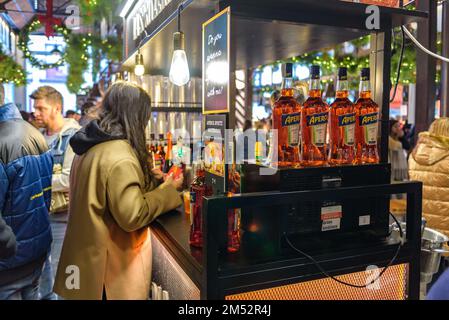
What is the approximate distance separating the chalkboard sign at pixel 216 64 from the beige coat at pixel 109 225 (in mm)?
437

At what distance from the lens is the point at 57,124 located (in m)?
3.70

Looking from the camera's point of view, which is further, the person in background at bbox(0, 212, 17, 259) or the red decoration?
the red decoration

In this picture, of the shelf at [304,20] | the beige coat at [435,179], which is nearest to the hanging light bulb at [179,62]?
the shelf at [304,20]

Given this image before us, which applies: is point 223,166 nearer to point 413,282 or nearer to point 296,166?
point 296,166

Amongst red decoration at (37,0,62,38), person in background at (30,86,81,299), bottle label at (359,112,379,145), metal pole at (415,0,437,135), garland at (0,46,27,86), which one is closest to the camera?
bottle label at (359,112,379,145)

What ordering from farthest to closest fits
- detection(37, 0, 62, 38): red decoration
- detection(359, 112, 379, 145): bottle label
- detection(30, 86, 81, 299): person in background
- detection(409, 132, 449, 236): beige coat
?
detection(37, 0, 62, 38): red decoration
detection(409, 132, 449, 236): beige coat
detection(30, 86, 81, 299): person in background
detection(359, 112, 379, 145): bottle label

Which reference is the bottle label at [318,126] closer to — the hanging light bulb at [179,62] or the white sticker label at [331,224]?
the white sticker label at [331,224]

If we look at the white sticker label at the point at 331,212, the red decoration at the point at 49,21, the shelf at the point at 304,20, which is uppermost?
the red decoration at the point at 49,21

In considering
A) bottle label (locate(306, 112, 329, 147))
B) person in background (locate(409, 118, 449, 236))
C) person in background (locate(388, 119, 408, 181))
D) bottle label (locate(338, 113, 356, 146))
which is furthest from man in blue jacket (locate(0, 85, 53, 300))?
person in background (locate(388, 119, 408, 181))

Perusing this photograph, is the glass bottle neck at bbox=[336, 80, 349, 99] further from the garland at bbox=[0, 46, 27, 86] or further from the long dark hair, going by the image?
the garland at bbox=[0, 46, 27, 86]

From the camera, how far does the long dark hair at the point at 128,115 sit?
1951 millimetres

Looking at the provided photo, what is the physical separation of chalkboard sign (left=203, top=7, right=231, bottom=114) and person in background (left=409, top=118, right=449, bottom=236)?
2654 millimetres

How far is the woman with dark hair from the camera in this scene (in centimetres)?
178
